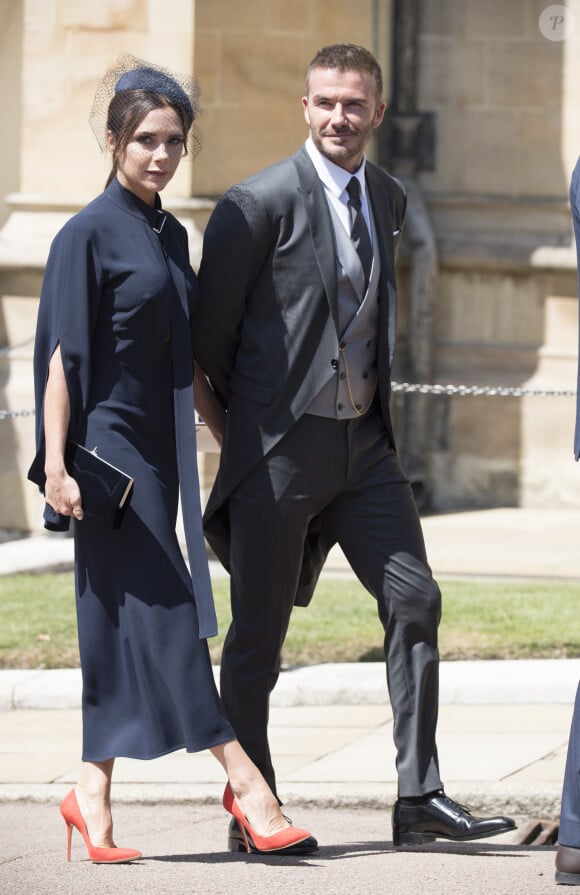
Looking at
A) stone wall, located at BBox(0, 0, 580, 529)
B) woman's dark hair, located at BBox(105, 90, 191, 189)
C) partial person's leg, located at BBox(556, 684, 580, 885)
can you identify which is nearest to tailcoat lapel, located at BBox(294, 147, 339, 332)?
woman's dark hair, located at BBox(105, 90, 191, 189)

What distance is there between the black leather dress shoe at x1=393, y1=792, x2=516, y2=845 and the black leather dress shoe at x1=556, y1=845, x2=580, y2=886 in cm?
32

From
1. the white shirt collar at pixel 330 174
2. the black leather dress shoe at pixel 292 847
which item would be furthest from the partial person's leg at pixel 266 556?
the white shirt collar at pixel 330 174

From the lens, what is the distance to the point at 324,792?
5.84 m

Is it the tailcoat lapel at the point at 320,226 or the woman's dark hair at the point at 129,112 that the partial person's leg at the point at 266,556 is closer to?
the tailcoat lapel at the point at 320,226

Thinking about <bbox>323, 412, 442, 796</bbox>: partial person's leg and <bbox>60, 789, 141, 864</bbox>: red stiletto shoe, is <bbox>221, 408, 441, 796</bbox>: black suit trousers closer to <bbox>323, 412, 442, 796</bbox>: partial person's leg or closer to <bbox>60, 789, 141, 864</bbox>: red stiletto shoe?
<bbox>323, 412, 442, 796</bbox>: partial person's leg

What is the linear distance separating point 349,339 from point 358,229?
0.30 m

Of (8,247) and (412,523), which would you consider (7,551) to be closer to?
(8,247)

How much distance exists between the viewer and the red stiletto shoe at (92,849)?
15.4ft

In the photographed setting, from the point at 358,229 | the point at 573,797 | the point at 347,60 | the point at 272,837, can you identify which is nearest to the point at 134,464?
the point at 358,229

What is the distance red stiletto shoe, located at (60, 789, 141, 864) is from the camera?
4.70m

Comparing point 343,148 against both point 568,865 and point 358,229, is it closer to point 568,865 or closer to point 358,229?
point 358,229

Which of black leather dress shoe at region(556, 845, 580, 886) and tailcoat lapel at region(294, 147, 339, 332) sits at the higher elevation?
tailcoat lapel at region(294, 147, 339, 332)

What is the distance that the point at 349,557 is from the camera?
505 centimetres

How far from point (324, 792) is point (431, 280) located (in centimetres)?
750
